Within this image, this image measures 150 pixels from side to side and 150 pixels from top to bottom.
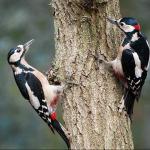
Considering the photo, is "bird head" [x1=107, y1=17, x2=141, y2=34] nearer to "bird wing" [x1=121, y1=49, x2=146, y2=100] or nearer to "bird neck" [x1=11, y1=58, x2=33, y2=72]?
"bird wing" [x1=121, y1=49, x2=146, y2=100]

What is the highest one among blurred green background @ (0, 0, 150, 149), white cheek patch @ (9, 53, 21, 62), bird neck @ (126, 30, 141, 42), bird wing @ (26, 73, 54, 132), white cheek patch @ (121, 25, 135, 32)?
white cheek patch @ (121, 25, 135, 32)

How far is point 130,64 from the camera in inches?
336

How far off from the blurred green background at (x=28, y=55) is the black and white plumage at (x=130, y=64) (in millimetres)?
2985

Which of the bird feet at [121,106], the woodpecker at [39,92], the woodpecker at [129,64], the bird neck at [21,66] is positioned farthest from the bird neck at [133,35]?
the bird neck at [21,66]

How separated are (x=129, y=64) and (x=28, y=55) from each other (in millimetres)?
3225

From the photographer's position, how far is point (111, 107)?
8.42m

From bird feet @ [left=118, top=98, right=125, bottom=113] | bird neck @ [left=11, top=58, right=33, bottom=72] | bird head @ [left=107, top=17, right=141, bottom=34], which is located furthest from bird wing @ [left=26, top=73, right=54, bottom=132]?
bird head @ [left=107, top=17, right=141, bottom=34]

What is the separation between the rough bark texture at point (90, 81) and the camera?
8.37 meters

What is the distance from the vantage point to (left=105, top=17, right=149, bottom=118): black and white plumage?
848 cm

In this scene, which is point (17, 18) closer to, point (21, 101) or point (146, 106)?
point (21, 101)

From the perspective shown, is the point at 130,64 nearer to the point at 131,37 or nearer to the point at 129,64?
the point at 129,64

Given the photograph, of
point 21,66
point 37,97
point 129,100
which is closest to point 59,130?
point 37,97

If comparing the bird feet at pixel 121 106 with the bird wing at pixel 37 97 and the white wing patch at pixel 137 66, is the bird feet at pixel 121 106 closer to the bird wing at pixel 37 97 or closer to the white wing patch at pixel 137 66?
the white wing patch at pixel 137 66

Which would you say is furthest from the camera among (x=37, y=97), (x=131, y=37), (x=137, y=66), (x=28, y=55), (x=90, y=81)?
(x=28, y=55)
